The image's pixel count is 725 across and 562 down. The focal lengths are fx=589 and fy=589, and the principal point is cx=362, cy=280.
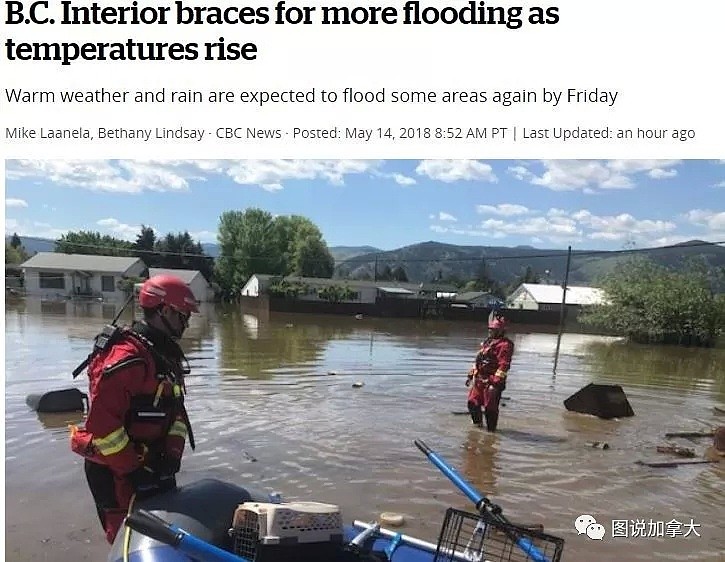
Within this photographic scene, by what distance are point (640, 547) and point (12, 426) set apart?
5981 millimetres

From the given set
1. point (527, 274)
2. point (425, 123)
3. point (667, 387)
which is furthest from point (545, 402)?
point (527, 274)

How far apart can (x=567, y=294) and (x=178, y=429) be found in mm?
36512

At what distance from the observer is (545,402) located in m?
8.97

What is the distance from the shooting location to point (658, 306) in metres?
23.9

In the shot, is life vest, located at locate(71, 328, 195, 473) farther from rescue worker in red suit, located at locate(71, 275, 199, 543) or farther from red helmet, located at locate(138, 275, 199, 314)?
red helmet, located at locate(138, 275, 199, 314)

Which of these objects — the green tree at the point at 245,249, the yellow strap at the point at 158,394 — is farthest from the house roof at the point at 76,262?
the yellow strap at the point at 158,394

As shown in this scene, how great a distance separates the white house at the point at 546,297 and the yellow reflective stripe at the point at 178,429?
3041cm

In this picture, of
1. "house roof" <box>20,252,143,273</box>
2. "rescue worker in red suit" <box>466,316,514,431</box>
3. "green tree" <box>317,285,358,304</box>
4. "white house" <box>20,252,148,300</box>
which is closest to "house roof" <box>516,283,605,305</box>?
"green tree" <box>317,285,358,304</box>

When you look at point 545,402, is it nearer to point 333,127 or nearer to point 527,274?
point 333,127

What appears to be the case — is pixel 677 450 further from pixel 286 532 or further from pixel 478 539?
pixel 286 532

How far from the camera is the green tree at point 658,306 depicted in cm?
2173

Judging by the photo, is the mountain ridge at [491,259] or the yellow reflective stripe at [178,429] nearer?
the yellow reflective stripe at [178,429]

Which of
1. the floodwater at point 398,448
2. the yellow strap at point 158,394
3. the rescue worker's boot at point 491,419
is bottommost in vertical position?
the floodwater at point 398,448

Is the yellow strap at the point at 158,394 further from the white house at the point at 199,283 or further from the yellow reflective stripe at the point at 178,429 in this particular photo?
the white house at the point at 199,283
